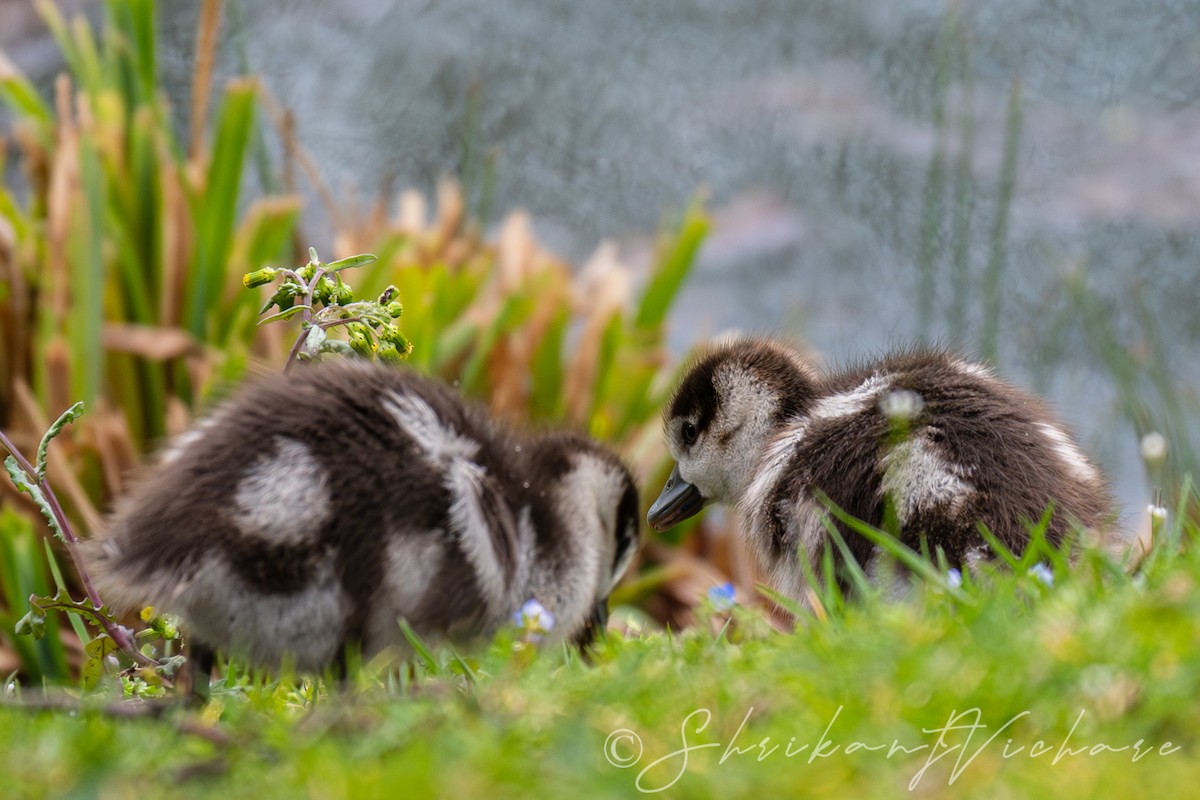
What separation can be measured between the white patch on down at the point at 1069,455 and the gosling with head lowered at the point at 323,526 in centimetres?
123

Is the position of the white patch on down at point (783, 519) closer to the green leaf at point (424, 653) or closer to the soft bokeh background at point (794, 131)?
the green leaf at point (424, 653)

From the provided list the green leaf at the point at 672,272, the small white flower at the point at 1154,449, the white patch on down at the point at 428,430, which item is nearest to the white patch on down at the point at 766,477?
the white patch on down at the point at 428,430

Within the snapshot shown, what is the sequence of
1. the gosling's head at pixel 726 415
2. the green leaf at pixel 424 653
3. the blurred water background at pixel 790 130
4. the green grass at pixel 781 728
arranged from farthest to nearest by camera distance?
the blurred water background at pixel 790 130, the gosling's head at pixel 726 415, the green leaf at pixel 424 653, the green grass at pixel 781 728

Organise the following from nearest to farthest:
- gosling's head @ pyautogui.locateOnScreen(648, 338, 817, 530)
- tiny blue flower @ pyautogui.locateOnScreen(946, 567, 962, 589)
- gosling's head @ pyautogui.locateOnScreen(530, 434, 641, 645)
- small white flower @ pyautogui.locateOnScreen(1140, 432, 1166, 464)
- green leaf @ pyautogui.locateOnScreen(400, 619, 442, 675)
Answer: tiny blue flower @ pyautogui.locateOnScreen(946, 567, 962, 589) → green leaf @ pyautogui.locateOnScreen(400, 619, 442, 675) → gosling's head @ pyautogui.locateOnScreen(530, 434, 641, 645) → gosling's head @ pyautogui.locateOnScreen(648, 338, 817, 530) → small white flower @ pyautogui.locateOnScreen(1140, 432, 1166, 464)

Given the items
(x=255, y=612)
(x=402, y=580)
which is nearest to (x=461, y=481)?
(x=402, y=580)

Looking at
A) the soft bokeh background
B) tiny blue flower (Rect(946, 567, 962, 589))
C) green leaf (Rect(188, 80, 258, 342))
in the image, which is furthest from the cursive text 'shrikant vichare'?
the soft bokeh background

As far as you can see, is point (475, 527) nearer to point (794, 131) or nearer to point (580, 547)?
point (580, 547)

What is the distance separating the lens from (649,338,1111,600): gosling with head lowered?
9.25 feet

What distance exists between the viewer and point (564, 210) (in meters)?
9.73

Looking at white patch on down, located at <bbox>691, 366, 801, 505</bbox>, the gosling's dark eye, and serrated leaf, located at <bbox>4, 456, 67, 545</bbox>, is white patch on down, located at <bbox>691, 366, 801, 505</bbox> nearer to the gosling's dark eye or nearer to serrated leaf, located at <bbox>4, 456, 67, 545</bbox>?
the gosling's dark eye

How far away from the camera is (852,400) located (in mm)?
3123

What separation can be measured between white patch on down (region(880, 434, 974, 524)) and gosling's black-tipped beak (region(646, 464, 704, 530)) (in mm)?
908

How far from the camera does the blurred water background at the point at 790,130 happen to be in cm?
909

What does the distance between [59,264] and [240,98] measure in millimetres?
933
